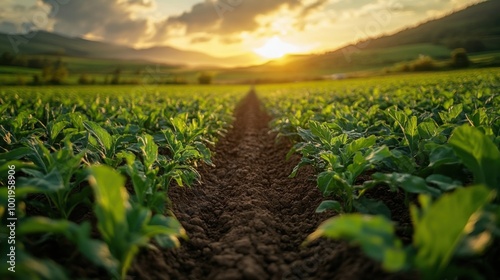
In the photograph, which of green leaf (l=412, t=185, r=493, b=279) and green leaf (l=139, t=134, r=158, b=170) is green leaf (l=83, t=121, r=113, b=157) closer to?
green leaf (l=139, t=134, r=158, b=170)

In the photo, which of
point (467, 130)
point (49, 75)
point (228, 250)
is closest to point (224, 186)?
point (228, 250)

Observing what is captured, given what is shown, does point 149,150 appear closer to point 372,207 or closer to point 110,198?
point 110,198

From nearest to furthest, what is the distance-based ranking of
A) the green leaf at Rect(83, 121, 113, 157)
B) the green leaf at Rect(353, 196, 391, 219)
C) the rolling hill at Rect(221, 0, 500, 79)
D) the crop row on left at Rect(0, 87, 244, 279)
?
the crop row on left at Rect(0, 87, 244, 279)
the green leaf at Rect(353, 196, 391, 219)
the green leaf at Rect(83, 121, 113, 157)
the rolling hill at Rect(221, 0, 500, 79)

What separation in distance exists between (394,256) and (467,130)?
126cm

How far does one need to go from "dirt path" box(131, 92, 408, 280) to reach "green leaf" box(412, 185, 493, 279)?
0.57 meters

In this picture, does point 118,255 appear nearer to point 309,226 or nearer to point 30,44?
point 309,226

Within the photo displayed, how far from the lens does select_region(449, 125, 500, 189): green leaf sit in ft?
7.20

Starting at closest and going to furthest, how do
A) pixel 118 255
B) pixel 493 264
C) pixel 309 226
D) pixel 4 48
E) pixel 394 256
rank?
1. pixel 394 256
2. pixel 118 255
3. pixel 493 264
4. pixel 309 226
5. pixel 4 48

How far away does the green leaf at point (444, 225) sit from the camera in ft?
5.13

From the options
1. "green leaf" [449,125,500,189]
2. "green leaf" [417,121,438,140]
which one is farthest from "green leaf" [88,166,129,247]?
"green leaf" [417,121,438,140]

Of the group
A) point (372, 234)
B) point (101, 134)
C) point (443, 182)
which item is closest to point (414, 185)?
point (443, 182)

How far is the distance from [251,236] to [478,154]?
6.60 feet

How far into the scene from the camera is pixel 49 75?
2018 inches

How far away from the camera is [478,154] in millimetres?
2242
